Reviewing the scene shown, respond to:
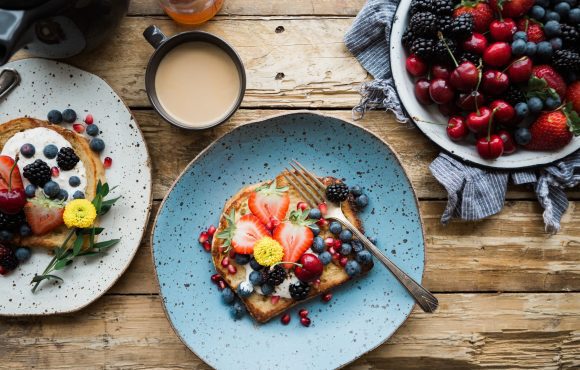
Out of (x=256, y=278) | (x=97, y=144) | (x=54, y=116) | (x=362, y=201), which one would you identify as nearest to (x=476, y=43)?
(x=362, y=201)

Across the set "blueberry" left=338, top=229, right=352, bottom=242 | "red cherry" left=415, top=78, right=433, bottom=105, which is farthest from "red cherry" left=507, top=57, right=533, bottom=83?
"blueberry" left=338, top=229, right=352, bottom=242

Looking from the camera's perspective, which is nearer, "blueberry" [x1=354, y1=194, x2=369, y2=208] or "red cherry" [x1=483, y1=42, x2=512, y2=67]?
"red cherry" [x1=483, y1=42, x2=512, y2=67]

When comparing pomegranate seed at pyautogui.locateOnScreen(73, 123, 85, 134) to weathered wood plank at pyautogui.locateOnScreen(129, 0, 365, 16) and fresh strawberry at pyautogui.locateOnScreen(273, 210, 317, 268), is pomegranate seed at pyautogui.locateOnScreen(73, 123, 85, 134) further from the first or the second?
fresh strawberry at pyautogui.locateOnScreen(273, 210, 317, 268)

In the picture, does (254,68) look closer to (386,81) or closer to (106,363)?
(386,81)

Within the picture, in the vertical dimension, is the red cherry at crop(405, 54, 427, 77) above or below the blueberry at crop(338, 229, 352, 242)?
above

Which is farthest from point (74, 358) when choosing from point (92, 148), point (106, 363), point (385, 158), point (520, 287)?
point (520, 287)

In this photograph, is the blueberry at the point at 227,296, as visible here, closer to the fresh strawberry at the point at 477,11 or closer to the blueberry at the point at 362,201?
the blueberry at the point at 362,201

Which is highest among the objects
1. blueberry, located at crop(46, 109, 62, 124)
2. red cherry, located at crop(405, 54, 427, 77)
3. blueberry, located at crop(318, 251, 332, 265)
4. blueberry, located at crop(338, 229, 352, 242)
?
red cherry, located at crop(405, 54, 427, 77)
